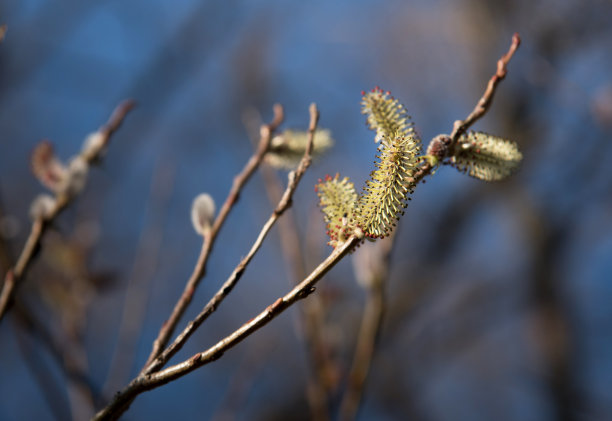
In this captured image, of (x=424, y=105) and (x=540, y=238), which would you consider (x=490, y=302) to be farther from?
(x=424, y=105)

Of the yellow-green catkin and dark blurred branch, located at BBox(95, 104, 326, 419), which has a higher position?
the yellow-green catkin

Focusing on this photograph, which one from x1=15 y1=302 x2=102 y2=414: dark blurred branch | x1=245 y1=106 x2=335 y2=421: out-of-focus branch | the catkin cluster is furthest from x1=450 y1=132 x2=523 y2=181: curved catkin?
x1=15 y1=302 x2=102 y2=414: dark blurred branch

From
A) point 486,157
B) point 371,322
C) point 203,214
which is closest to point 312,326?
point 371,322

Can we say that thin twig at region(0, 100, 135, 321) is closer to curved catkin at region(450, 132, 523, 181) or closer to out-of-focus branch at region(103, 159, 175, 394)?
out-of-focus branch at region(103, 159, 175, 394)

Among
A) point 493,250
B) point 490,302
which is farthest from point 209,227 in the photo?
point 493,250

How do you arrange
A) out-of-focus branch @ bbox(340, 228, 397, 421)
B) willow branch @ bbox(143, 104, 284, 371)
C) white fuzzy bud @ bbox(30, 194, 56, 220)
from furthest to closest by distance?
out-of-focus branch @ bbox(340, 228, 397, 421), white fuzzy bud @ bbox(30, 194, 56, 220), willow branch @ bbox(143, 104, 284, 371)

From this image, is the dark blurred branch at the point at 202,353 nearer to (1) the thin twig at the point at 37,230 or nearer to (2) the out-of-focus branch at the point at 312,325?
(1) the thin twig at the point at 37,230
